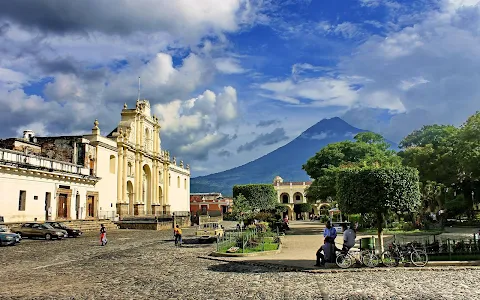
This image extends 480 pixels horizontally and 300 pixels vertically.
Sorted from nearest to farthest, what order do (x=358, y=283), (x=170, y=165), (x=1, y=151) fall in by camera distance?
(x=358, y=283) → (x=1, y=151) → (x=170, y=165)

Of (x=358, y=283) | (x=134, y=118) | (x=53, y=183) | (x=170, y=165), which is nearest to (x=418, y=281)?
(x=358, y=283)

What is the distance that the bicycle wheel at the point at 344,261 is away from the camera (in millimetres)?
14602

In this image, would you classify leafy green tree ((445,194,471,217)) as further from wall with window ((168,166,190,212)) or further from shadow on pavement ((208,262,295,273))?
wall with window ((168,166,190,212))

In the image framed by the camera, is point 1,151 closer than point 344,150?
Yes

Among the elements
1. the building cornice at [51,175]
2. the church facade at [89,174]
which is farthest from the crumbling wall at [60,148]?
the building cornice at [51,175]

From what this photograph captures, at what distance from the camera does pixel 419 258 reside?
14438mm

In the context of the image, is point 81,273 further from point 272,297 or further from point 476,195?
point 476,195

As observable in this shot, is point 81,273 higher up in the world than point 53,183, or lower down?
lower down

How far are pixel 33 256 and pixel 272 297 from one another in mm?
14038

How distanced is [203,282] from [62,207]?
30.6 metres

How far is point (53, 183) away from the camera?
123ft

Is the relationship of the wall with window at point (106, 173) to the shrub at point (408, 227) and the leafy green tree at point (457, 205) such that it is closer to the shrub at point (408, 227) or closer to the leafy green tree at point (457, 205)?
the shrub at point (408, 227)

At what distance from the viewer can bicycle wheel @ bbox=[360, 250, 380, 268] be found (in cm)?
1457

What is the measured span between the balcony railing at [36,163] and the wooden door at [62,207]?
2396 mm
